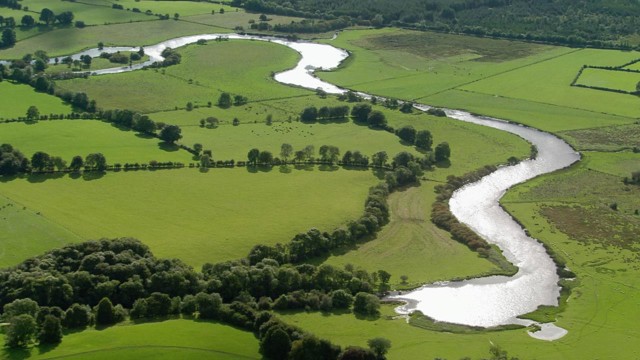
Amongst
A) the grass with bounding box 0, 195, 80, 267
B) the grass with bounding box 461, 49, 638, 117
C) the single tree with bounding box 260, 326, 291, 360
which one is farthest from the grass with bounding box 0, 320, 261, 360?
the grass with bounding box 461, 49, 638, 117

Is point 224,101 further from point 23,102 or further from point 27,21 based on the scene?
point 27,21

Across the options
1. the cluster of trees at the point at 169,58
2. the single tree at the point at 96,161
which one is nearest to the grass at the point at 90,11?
the cluster of trees at the point at 169,58

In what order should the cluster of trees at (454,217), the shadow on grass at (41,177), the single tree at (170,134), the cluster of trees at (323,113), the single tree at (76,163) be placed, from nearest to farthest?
the cluster of trees at (454,217) < the shadow on grass at (41,177) < the single tree at (76,163) < the single tree at (170,134) < the cluster of trees at (323,113)

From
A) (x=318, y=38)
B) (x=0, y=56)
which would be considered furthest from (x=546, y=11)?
(x=0, y=56)

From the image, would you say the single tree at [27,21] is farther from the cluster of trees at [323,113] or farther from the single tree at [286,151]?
the single tree at [286,151]

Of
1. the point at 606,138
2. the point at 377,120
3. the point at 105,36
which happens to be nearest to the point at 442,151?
the point at 377,120

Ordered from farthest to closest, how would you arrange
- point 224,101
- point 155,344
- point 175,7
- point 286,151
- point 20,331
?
point 175,7 → point 224,101 → point 286,151 → point 155,344 → point 20,331
